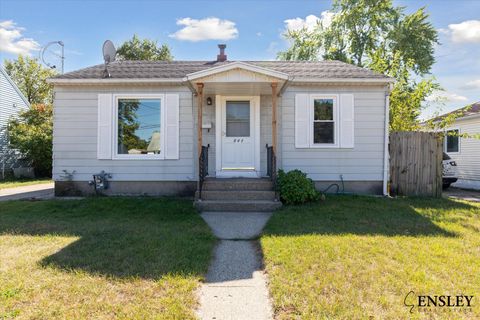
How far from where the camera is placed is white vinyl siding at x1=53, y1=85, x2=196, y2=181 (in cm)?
798

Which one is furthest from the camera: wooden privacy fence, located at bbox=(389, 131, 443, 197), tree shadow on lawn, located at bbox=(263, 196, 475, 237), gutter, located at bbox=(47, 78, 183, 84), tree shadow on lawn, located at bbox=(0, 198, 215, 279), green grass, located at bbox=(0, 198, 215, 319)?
wooden privacy fence, located at bbox=(389, 131, 443, 197)

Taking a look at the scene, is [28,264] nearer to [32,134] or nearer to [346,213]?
[346,213]

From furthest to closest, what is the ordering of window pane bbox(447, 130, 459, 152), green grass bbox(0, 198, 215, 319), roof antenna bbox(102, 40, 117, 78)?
window pane bbox(447, 130, 459, 152)
roof antenna bbox(102, 40, 117, 78)
green grass bbox(0, 198, 215, 319)

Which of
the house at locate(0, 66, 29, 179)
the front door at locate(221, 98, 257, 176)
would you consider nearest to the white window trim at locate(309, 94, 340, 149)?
the front door at locate(221, 98, 257, 176)

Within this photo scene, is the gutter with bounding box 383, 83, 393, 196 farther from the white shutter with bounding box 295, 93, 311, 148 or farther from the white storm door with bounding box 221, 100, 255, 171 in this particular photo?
the white storm door with bounding box 221, 100, 255, 171

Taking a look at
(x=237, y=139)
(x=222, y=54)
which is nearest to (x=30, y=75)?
(x=222, y=54)

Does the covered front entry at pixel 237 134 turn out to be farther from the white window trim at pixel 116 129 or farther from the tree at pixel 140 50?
the tree at pixel 140 50

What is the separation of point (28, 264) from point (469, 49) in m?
22.4

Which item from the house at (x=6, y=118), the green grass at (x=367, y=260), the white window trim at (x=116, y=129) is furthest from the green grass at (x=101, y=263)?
the house at (x=6, y=118)

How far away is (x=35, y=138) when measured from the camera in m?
14.4

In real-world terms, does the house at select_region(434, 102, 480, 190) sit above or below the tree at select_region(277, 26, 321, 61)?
below

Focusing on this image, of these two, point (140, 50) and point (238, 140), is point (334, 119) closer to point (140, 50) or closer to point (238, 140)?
point (238, 140)

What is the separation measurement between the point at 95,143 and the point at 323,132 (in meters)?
6.20

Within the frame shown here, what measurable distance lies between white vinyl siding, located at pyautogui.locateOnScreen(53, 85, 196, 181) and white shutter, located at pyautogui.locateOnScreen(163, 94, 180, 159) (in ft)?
0.09
